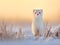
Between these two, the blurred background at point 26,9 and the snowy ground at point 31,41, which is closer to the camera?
the snowy ground at point 31,41

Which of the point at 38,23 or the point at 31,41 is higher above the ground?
the point at 38,23

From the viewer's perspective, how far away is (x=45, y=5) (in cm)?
131

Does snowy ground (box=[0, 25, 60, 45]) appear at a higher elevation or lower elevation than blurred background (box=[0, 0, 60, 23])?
lower

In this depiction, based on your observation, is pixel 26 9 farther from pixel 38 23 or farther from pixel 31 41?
pixel 31 41

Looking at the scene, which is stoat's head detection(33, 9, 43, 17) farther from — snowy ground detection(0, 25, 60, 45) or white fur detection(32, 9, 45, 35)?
snowy ground detection(0, 25, 60, 45)

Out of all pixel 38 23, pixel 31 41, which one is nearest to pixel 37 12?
pixel 38 23

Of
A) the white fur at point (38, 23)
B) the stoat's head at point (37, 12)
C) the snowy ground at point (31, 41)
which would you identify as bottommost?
the snowy ground at point (31, 41)

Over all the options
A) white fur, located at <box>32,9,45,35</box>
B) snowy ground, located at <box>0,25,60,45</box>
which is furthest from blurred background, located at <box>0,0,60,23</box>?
snowy ground, located at <box>0,25,60,45</box>

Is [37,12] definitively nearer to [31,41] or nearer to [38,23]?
[38,23]

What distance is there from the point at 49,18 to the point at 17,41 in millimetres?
316

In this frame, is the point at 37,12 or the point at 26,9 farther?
the point at 26,9

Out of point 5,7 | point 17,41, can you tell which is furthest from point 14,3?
point 17,41

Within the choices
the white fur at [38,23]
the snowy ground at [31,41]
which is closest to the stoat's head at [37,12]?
the white fur at [38,23]

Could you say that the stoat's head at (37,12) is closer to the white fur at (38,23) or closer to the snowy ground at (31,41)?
the white fur at (38,23)
